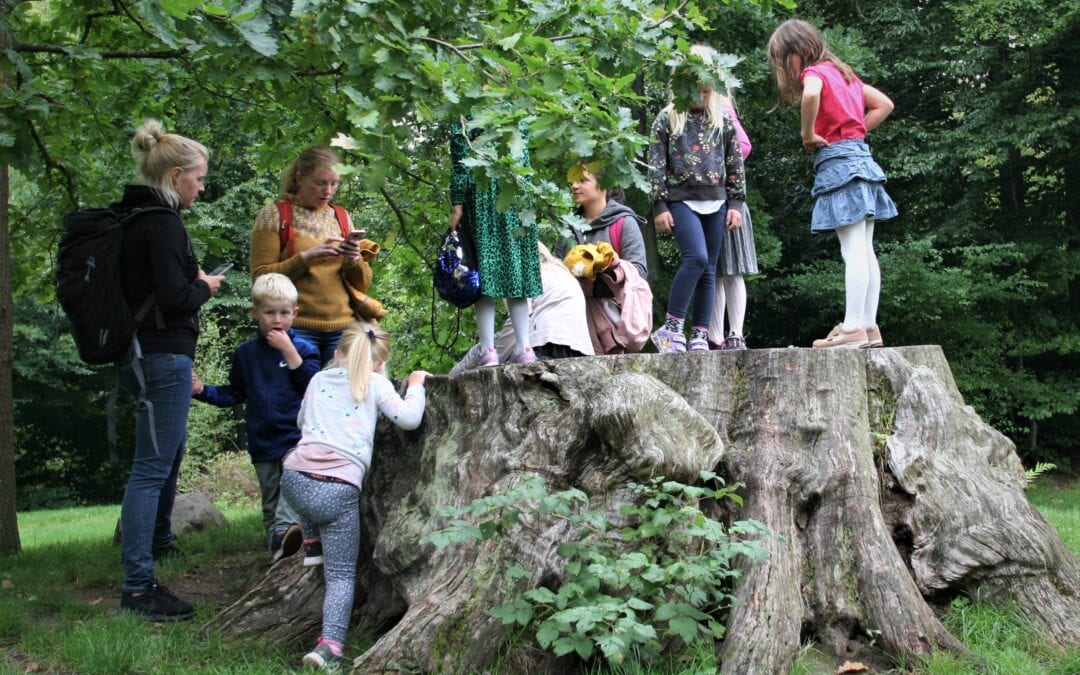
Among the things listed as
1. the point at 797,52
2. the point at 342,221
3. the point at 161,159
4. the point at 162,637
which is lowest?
the point at 162,637

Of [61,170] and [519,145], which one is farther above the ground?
[61,170]

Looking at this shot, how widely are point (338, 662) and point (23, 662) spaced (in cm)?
142

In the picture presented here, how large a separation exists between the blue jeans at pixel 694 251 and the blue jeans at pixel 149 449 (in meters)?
2.72

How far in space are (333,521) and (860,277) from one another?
2.97 meters

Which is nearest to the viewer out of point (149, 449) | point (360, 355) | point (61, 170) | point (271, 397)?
point (360, 355)

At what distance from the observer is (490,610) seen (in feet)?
11.3

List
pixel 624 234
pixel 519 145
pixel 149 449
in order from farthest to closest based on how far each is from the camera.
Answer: pixel 624 234, pixel 149 449, pixel 519 145

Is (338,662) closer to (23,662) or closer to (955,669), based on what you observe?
(23,662)

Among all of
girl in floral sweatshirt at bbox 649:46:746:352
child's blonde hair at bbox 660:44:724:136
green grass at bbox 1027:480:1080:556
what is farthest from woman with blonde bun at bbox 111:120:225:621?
green grass at bbox 1027:480:1080:556

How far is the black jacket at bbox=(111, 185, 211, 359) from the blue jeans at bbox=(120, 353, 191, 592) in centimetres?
10

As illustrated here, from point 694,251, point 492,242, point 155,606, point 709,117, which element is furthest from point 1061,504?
point 155,606

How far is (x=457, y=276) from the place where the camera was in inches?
183

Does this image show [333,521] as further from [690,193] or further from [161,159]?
[690,193]

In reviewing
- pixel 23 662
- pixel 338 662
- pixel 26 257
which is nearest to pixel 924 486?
pixel 338 662
